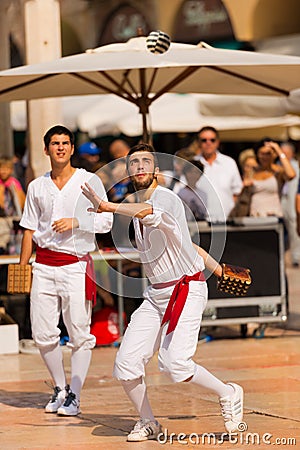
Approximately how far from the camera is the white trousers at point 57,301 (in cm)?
888

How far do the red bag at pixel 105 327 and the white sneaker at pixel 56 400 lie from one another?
323cm

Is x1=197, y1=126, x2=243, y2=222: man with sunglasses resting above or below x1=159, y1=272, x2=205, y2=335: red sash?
above

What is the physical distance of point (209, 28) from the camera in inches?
1094

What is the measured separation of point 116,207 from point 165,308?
2.73 feet

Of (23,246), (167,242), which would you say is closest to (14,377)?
(23,246)

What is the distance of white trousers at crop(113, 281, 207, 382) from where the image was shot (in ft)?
24.4

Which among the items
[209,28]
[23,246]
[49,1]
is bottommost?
[23,246]

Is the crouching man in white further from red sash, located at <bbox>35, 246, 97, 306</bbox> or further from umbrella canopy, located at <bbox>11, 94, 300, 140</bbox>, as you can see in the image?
umbrella canopy, located at <bbox>11, 94, 300, 140</bbox>

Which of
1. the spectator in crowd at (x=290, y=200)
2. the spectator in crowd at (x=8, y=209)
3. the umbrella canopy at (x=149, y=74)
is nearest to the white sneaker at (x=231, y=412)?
the umbrella canopy at (x=149, y=74)

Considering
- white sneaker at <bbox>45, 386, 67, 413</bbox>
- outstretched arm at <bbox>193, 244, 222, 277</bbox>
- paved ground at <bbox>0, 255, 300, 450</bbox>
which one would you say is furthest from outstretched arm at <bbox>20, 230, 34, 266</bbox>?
outstretched arm at <bbox>193, 244, 222, 277</bbox>

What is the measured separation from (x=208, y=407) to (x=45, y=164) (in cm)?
592

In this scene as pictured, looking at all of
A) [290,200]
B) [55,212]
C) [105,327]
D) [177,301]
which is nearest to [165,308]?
[177,301]

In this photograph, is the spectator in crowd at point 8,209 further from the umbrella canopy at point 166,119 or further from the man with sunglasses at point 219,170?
the umbrella canopy at point 166,119

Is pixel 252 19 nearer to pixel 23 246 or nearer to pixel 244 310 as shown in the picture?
pixel 244 310
